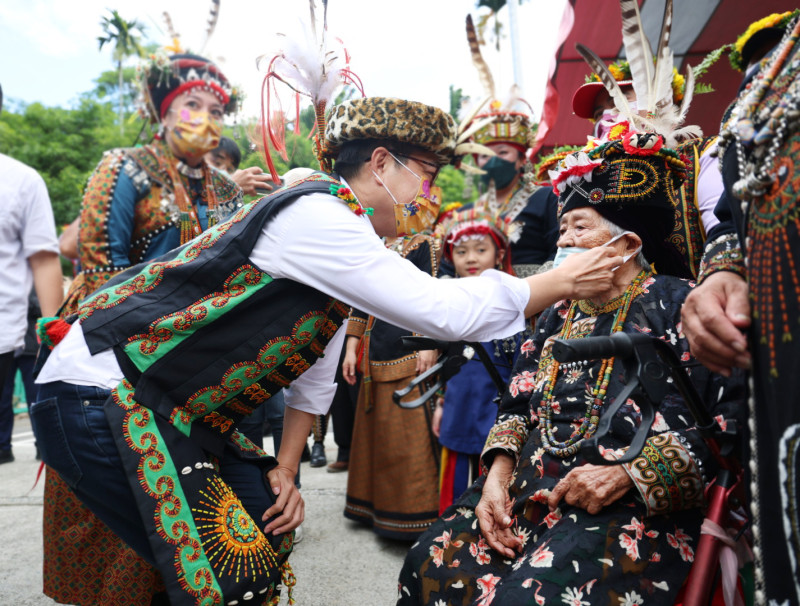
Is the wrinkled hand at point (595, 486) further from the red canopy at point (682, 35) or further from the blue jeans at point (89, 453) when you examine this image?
the red canopy at point (682, 35)

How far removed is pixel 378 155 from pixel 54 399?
1272 millimetres

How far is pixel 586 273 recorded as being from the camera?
192 centimetres

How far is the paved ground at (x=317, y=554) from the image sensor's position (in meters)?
3.09

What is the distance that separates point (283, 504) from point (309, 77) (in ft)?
4.76

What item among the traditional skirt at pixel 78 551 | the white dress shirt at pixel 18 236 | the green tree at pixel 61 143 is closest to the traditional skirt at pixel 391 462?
the traditional skirt at pixel 78 551

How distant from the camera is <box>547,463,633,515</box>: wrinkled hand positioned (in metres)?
1.81

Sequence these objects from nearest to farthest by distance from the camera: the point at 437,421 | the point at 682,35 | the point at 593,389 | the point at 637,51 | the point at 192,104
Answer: the point at 593,389 → the point at 637,51 → the point at 192,104 → the point at 437,421 → the point at 682,35

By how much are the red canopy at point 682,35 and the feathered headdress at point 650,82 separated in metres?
1.25

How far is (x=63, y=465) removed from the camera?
6.53ft

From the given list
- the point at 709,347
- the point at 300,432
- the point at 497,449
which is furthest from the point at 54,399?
the point at 709,347

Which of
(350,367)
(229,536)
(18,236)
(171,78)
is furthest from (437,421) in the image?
(18,236)

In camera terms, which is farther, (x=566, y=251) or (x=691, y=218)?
(x=691, y=218)

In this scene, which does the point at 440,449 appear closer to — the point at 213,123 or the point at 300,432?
the point at 300,432

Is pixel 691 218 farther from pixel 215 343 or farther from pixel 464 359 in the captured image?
pixel 215 343
